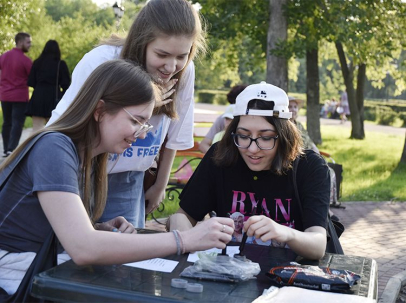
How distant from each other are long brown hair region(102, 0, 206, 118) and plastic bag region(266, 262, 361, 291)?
135 centimetres

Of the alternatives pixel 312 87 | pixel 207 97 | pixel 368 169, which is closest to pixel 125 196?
pixel 368 169

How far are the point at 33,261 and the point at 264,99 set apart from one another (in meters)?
1.47

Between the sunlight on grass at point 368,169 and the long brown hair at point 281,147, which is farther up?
the long brown hair at point 281,147

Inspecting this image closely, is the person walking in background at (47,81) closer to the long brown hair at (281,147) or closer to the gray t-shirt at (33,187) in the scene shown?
the long brown hair at (281,147)

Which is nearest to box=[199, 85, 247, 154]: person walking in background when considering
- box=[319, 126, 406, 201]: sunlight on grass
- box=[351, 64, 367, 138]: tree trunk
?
box=[319, 126, 406, 201]: sunlight on grass

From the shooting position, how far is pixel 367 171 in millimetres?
13992

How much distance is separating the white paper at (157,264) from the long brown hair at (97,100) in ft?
1.38

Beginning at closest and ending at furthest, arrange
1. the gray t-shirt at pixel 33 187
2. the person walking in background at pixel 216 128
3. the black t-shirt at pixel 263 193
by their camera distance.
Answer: the gray t-shirt at pixel 33 187 < the black t-shirt at pixel 263 193 < the person walking in background at pixel 216 128

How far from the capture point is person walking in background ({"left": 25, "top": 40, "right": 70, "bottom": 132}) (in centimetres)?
1119

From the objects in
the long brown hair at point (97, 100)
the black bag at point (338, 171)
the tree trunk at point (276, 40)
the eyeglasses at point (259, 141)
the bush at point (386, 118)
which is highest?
the tree trunk at point (276, 40)

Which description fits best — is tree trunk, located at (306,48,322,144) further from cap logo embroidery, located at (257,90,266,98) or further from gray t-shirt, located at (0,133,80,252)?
gray t-shirt, located at (0,133,80,252)

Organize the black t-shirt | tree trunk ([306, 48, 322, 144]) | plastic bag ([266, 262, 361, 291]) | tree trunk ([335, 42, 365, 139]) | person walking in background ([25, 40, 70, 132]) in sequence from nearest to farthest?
plastic bag ([266, 262, 361, 291])
the black t-shirt
person walking in background ([25, 40, 70, 132])
tree trunk ([306, 48, 322, 144])
tree trunk ([335, 42, 365, 139])

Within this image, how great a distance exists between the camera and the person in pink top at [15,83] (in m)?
12.0

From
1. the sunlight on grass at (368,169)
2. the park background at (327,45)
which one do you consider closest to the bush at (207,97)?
the park background at (327,45)
